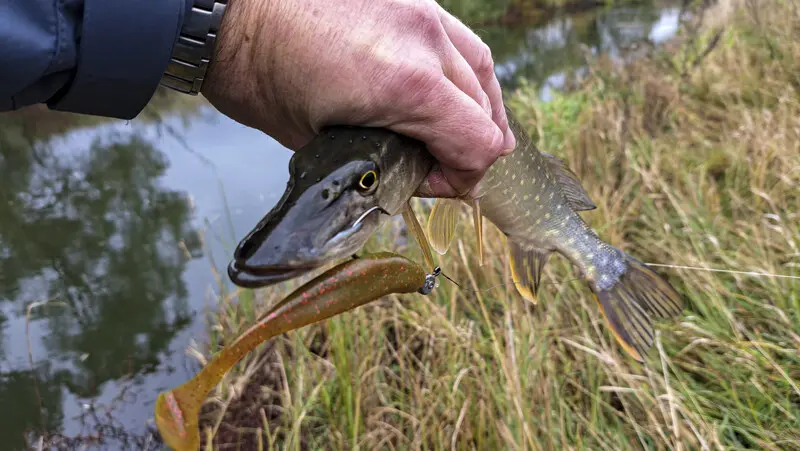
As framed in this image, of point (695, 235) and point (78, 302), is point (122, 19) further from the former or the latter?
point (78, 302)

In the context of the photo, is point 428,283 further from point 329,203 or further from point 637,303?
point 637,303

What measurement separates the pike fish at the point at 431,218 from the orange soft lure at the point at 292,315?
66 millimetres

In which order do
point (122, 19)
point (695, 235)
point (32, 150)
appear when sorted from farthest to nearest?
1. point (32, 150)
2. point (695, 235)
3. point (122, 19)

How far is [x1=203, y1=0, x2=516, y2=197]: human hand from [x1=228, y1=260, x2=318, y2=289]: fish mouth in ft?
1.17

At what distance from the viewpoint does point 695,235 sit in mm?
2809

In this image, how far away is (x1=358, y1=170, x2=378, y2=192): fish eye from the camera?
103 cm

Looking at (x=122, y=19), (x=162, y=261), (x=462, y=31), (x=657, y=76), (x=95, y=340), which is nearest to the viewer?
(x=122, y=19)

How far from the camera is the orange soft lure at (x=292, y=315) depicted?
968 mm

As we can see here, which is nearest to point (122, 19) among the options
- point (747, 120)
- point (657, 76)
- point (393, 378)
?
point (393, 378)

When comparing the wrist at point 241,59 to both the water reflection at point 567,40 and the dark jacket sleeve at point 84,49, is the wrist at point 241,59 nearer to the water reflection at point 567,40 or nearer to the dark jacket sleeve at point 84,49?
the dark jacket sleeve at point 84,49

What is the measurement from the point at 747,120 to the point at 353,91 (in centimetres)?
361

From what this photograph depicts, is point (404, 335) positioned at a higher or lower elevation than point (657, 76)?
lower

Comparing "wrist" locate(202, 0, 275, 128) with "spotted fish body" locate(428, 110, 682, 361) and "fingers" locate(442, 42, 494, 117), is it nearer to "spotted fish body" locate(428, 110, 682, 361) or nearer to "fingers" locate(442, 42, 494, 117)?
"fingers" locate(442, 42, 494, 117)

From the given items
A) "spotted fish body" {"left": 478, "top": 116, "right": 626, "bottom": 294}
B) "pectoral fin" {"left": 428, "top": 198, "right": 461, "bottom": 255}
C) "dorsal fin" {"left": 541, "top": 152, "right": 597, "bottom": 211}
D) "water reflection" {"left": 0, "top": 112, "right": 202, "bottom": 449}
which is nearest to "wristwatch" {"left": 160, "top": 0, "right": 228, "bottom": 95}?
"pectoral fin" {"left": 428, "top": 198, "right": 461, "bottom": 255}
